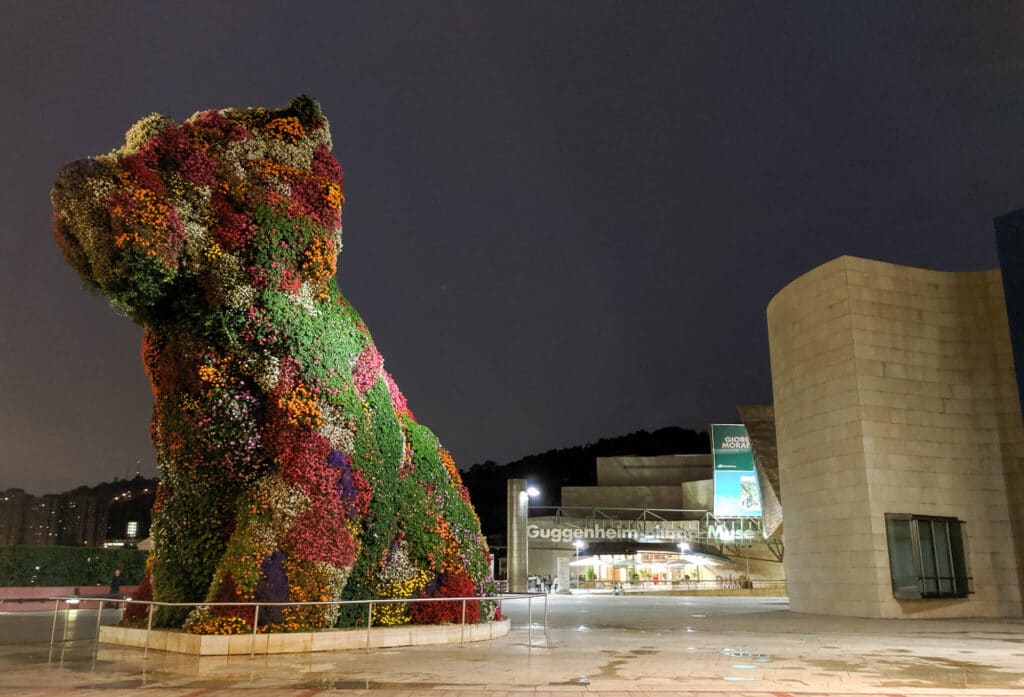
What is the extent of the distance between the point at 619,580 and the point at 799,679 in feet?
133

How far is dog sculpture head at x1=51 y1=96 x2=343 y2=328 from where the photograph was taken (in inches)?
456

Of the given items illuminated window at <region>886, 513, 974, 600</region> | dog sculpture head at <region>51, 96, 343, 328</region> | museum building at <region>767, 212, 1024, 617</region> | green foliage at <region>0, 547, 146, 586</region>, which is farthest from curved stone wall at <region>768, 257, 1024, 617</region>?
green foliage at <region>0, 547, 146, 586</region>

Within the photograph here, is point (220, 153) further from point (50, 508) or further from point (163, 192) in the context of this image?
point (50, 508)

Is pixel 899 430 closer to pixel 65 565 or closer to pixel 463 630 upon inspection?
pixel 463 630

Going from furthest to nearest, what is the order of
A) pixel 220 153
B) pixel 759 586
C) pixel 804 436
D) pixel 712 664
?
1. pixel 759 586
2. pixel 804 436
3. pixel 220 153
4. pixel 712 664

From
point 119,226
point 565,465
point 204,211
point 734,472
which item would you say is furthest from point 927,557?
point 565,465

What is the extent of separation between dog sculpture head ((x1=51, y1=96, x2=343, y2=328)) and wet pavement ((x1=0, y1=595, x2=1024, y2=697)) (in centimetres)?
537

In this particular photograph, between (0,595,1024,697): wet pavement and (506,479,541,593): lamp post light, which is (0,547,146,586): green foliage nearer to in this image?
(506,479,541,593): lamp post light

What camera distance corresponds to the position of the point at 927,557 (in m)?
22.4

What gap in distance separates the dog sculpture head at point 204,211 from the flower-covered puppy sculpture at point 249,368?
26 mm

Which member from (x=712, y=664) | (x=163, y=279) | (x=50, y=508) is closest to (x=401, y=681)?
(x=712, y=664)

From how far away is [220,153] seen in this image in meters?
12.8

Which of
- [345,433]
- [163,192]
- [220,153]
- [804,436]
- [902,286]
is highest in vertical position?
[902,286]

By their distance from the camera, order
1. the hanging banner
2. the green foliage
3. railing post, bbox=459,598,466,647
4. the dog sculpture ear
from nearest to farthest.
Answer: the dog sculpture ear → railing post, bbox=459,598,466,647 → the green foliage → the hanging banner
